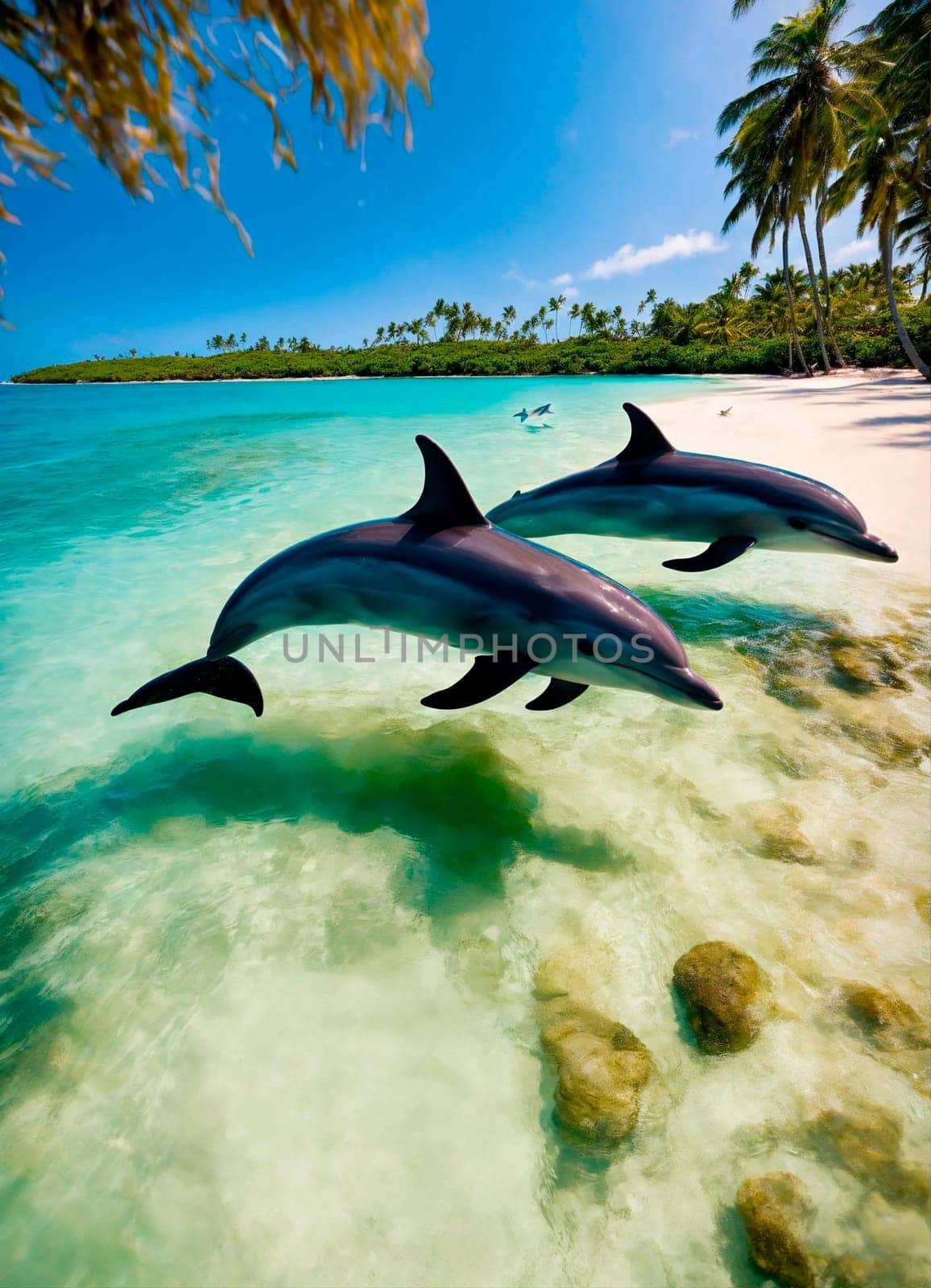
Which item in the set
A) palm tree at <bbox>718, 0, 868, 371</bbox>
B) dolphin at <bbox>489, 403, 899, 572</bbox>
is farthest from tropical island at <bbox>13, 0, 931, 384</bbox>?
dolphin at <bbox>489, 403, 899, 572</bbox>

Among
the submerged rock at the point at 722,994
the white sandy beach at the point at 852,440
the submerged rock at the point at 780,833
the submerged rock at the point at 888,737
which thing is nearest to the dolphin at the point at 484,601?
the submerged rock at the point at 780,833

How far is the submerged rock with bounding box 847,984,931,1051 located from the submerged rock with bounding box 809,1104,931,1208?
0.30 metres

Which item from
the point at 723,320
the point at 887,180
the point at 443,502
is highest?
the point at 887,180

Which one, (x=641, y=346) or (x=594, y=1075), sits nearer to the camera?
(x=594, y=1075)

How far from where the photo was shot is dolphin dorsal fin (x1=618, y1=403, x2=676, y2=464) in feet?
15.9

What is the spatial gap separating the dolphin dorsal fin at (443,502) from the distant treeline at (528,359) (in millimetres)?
34780

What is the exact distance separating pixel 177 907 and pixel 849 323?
56.4 metres

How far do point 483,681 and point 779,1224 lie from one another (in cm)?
231

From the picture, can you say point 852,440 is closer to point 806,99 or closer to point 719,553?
point 719,553

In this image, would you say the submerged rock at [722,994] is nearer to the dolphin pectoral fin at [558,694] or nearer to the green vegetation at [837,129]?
the dolphin pectoral fin at [558,694]

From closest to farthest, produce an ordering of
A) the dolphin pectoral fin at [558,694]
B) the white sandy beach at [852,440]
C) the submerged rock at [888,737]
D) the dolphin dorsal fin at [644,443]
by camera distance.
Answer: the dolphin pectoral fin at [558,694]
the submerged rock at [888,737]
the dolphin dorsal fin at [644,443]
the white sandy beach at [852,440]

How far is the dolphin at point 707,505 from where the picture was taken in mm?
4688

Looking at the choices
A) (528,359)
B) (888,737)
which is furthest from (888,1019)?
(528,359)

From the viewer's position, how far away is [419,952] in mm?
2873
